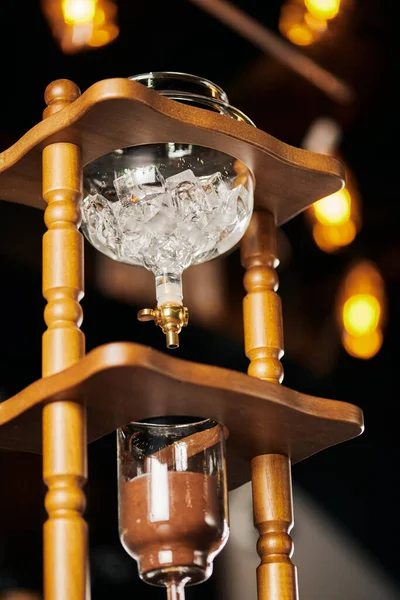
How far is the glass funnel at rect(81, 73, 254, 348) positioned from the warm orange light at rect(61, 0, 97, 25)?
390mm

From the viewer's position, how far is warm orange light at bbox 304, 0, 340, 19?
140 centimetres

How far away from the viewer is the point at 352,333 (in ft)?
4.91

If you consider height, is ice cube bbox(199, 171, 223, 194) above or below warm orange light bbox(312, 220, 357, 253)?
below

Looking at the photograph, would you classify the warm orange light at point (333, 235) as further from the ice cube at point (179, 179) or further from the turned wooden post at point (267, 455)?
the ice cube at point (179, 179)

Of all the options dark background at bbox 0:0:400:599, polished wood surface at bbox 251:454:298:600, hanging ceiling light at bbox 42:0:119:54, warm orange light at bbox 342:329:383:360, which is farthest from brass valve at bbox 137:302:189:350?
warm orange light at bbox 342:329:383:360

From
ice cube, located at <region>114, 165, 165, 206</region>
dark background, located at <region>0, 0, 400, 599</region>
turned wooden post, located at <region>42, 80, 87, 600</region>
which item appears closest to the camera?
turned wooden post, located at <region>42, 80, 87, 600</region>

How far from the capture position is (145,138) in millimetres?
836

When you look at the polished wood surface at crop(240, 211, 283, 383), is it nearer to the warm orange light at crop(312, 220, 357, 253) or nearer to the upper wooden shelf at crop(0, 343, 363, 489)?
the upper wooden shelf at crop(0, 343, 363, 489)

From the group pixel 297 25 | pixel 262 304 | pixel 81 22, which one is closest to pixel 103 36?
pixel 81 22

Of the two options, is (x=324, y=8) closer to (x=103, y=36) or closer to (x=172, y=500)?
(x=103, y=36)

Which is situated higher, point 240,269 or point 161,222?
point 240,269

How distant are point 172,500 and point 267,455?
13cm

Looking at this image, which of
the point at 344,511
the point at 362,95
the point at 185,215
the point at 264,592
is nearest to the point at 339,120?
the point at 362,95

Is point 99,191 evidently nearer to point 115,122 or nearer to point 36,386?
point 115,122
